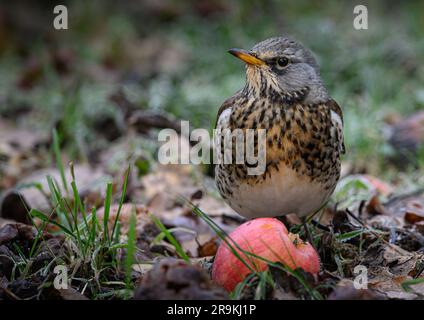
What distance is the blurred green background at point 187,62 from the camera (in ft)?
22.4

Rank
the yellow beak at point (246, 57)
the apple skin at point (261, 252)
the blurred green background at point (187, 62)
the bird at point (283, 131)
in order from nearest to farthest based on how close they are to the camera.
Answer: the apple skin at point (261, 252) → the bird at point (283, 131) → the yellow beak at point (246, 57) → the blurred green background at point (187, 62)

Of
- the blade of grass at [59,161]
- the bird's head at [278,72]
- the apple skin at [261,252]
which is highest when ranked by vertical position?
the bird's head at [278,72]

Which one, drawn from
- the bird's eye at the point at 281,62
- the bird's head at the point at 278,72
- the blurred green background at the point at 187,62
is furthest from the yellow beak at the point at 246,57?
the blurred green background at the point at 187,62

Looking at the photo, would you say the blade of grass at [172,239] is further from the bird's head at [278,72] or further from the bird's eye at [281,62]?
the bird's eye at [281,62]

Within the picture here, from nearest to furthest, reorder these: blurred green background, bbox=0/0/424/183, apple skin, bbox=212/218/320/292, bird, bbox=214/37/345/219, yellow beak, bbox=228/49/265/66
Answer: apple skin, bbox=212/218/320/292, bird, bbox=214/37/345/219, yellow beak, bbox=228/49/265/66, blurred green background, bbox=0/0/424/183

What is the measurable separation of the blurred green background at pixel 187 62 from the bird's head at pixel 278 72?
1.88 m

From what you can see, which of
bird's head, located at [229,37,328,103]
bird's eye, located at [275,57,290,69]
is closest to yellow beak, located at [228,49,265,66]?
bird's head, located at [229,37,328,103]

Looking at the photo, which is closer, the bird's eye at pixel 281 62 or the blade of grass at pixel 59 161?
the blade of grass at pixel 59 161

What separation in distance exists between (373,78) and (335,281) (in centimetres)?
490

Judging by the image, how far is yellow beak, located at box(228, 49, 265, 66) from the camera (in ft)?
13.7

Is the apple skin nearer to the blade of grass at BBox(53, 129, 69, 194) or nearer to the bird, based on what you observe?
the bird

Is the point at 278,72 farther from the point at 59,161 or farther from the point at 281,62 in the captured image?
the point at 59,161
